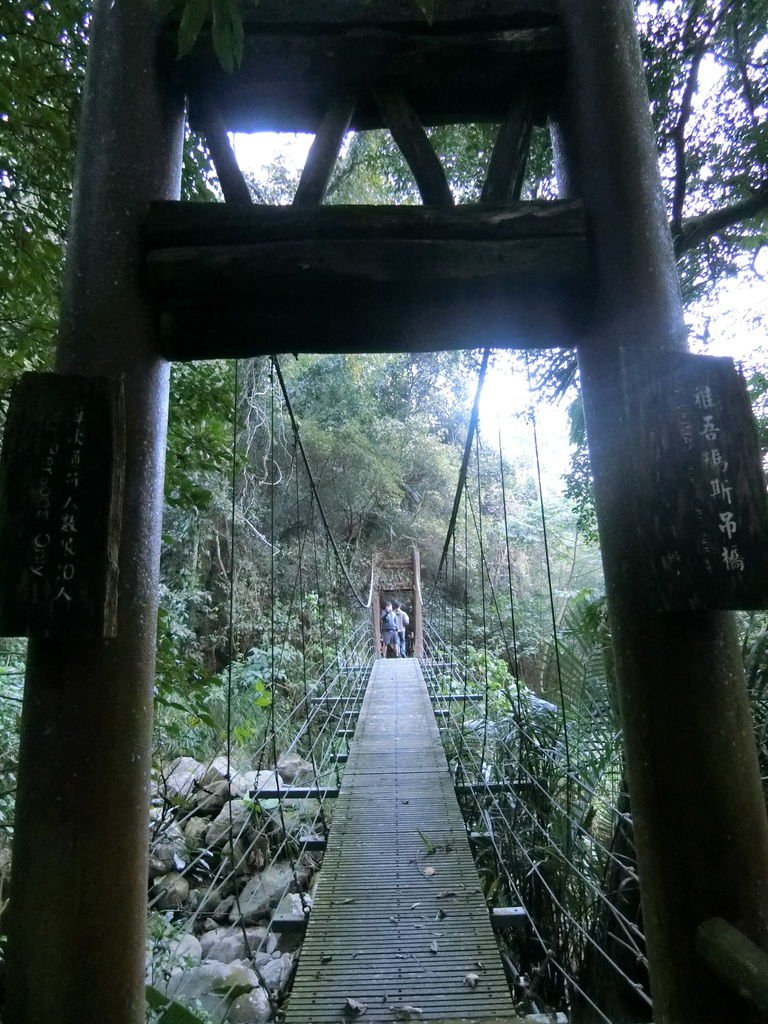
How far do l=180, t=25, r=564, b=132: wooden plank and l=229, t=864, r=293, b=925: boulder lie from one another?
9.25ft

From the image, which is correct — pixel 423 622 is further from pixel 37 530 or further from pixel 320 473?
pixel 37 530

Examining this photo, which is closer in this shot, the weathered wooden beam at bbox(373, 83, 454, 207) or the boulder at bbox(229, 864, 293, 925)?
the weathered wooden beam at bbox(373, 83, 454, 207)

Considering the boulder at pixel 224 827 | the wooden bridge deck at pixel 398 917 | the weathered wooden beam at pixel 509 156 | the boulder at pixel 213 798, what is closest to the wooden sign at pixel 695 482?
the weathered wooden beam at pixel 509 156

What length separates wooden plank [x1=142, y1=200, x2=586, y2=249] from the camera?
0.95m

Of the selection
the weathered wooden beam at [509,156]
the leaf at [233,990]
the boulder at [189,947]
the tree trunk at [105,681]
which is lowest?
the boulder at [189,947]

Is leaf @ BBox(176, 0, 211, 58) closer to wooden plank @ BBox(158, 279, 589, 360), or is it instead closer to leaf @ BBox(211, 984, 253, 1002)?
wooden plank @ BBox(158, 279, 589, 360)

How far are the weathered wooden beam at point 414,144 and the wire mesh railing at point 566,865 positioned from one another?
1.17 m

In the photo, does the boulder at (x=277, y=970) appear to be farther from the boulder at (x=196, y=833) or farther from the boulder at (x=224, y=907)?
the boulder at (x=196, y=833)

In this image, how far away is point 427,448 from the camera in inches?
304

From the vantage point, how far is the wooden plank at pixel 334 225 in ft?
3.11

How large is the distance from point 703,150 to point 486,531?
6513 millimetres

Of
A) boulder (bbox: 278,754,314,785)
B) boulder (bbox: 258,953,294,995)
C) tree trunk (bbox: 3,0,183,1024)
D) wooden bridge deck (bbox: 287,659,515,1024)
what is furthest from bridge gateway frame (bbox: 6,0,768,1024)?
boulder (bbox: 278,754,314,785)

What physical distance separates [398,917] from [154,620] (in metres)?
1.06

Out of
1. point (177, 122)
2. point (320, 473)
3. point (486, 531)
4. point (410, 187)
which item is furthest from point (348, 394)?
point (177, 122)
